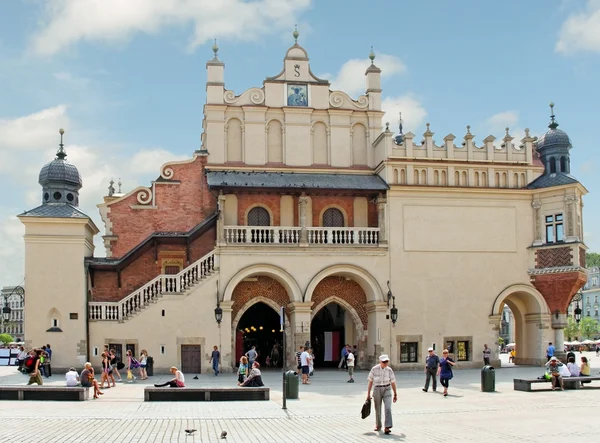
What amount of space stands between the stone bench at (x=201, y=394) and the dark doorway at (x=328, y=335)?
58.2 ft

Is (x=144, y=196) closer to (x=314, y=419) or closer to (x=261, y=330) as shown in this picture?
(x=261, y=330)

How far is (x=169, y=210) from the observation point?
38.7 m

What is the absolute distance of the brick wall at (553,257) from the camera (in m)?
38.1

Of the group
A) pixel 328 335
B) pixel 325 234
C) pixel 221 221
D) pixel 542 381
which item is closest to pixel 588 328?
pixel 328 335

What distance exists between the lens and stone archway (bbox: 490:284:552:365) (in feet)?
128

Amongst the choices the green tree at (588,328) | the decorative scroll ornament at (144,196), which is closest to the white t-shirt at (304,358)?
the decorative scroll ornament at (144,196)

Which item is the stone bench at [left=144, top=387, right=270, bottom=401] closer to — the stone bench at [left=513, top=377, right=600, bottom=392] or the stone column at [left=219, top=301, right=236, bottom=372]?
the stone bench at [left=513, top=377, right=600, bottom=392]

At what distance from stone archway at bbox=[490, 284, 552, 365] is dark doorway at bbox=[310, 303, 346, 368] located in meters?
8.02

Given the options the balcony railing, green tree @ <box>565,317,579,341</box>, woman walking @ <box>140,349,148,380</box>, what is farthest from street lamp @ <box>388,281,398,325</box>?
green tree @ <box>565,317,579,341</box>

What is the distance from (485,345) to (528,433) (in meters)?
21.1

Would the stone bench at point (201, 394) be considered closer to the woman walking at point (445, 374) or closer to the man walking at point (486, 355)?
the woman walking at point (445, 374)

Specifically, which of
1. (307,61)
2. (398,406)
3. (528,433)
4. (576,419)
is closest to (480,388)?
(398,406)

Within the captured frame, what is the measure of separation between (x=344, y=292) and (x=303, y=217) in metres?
4.43

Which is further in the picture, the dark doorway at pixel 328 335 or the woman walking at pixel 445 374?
the dark doorway at pixel 328 335
